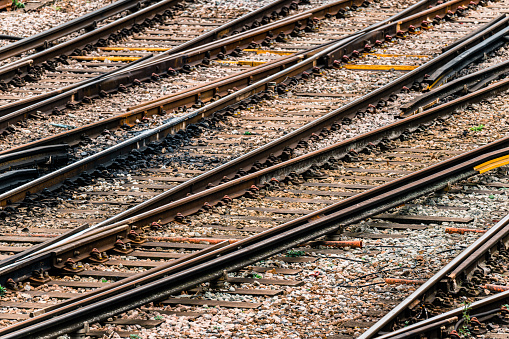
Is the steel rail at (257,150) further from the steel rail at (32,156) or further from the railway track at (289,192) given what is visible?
the steel rail at (32,156)

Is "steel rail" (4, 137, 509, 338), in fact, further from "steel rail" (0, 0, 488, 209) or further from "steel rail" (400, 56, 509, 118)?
"steel rail" (400, 56, 509, 118)

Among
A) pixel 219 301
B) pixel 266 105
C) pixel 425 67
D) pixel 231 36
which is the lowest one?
pixel 219 301

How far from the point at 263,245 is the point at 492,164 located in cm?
329

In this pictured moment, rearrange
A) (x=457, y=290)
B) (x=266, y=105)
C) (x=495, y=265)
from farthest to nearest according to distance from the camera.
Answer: (x=266, y=105), (x=495, y=265), (x=457, y=290)

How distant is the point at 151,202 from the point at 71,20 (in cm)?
877

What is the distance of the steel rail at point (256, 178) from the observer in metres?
8.39

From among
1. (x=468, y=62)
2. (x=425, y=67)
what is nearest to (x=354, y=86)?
(x=425, y=67)

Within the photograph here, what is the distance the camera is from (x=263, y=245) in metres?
8.41

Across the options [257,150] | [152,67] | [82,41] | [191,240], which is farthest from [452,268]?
[82,41]

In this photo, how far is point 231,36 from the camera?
53.1 feet

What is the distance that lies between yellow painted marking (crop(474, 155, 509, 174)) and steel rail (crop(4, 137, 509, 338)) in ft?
0.15

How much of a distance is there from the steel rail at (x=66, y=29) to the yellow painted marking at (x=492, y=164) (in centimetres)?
859

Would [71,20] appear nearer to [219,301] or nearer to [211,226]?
[211,226]

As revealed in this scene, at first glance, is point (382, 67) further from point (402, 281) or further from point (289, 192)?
point (402, 281)
